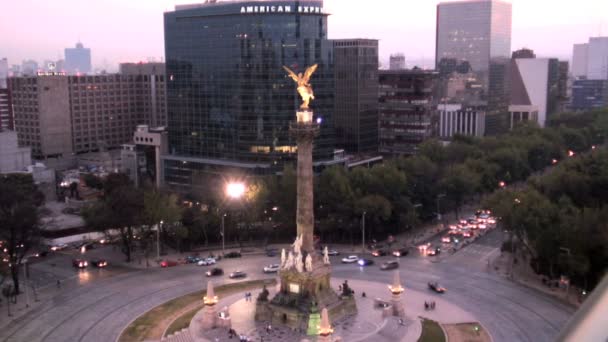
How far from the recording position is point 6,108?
574 ft

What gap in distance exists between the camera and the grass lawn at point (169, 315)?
54.8m

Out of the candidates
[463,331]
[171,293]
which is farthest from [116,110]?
[463,331]

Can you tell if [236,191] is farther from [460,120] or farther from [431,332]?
[460,120]

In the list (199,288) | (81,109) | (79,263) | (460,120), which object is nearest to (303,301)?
(199,288)

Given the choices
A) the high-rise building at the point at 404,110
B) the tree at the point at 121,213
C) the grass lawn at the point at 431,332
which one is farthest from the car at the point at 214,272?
the high-rise building at the point at 404,110

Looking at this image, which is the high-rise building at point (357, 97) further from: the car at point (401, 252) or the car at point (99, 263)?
the car at point (99, 263)

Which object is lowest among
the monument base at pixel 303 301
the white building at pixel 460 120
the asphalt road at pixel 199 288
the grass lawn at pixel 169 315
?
the grass lawn at pixel 169 315

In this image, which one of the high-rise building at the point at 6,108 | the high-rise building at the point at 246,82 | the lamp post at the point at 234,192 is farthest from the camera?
the high-rise building at the point at 6,108

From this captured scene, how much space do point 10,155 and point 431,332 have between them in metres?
98.3

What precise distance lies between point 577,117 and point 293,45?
115 m

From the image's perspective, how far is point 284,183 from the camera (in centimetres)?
8719

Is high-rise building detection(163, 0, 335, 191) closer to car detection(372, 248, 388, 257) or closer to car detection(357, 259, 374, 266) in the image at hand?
car detection(372, 248, 388, 257)

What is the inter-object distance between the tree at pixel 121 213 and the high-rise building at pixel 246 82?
3186 cm

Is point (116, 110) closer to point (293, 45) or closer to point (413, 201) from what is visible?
point (293, 45)
